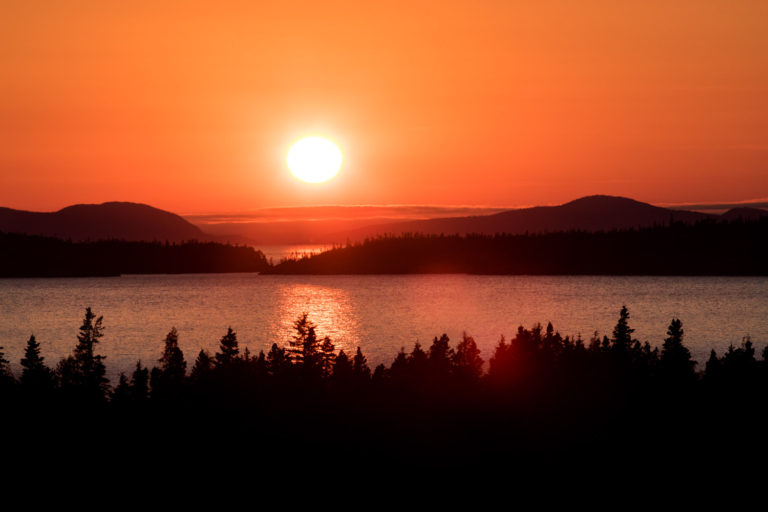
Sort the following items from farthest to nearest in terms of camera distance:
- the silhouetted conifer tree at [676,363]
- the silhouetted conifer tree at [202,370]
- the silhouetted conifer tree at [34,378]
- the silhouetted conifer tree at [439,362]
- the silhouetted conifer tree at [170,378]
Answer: the silhouetted conifer tree at [439,362]
the silhouetted conifer tree at [676,363]
the silhouetted conifer tree at [202,370]
the silhouetted conifer tree at [170,378]
the silhouetted conifer tree at [34,378]

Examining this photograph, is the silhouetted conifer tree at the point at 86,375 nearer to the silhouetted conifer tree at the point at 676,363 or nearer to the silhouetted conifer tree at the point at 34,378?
the silhouetted conifer tree at the point at 34,378

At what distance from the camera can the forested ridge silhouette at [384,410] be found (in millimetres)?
62406

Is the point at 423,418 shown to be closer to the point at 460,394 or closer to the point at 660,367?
the point at 460,394

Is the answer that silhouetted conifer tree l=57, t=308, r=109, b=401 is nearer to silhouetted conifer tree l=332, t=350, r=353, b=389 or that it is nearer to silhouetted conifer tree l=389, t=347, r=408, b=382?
silhouetted conifer tree l=332, t=350, r=353, b=389

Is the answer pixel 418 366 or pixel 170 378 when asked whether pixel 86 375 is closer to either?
pixel 170 378

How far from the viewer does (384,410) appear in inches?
2717

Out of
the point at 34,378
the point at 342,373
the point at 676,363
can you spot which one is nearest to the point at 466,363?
the point at 342,373

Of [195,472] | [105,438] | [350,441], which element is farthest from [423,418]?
[105,438]

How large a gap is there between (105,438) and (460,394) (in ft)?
103

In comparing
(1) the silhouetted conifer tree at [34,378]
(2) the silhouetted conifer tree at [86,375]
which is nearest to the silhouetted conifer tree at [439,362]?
(2) the silhouetted conifer tree at [86,375]

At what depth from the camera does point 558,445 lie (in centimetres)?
6588

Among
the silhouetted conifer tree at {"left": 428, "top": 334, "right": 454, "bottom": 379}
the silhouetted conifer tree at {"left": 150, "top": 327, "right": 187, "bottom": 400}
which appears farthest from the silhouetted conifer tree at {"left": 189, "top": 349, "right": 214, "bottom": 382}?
the silhouetted conifer tree at {"left": 428, "top": 334, "right": 454, "bottom": 379}

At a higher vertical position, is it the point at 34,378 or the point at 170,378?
the point at 34,378

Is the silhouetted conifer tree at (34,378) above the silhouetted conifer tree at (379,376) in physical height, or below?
above
